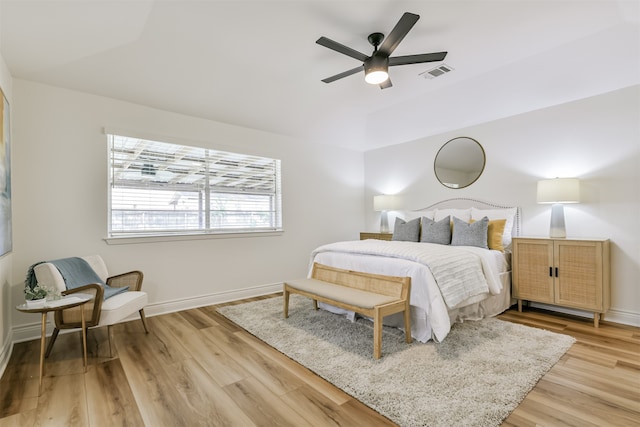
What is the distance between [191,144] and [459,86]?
3358 mm

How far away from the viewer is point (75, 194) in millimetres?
3227

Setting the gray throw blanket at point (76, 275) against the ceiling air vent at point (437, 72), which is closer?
the gray throw blanket at point (76, 275)

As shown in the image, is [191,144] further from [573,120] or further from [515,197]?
[573,120]

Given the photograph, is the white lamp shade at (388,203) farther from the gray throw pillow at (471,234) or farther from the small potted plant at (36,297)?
the small potted plant at (36,297)

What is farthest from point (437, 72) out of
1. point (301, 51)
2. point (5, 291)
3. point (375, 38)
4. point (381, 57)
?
point (5, 291)

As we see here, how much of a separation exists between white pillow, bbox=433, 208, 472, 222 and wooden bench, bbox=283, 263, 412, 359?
195 centimetres

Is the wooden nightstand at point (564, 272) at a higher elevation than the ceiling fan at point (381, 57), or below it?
below

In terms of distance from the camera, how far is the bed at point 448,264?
2.73m

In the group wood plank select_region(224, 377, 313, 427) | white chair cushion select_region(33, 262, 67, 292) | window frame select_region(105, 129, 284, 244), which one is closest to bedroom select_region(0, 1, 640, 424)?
window frame select_region(105, 129, 284, 244)

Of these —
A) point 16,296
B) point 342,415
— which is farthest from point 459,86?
point 16,296

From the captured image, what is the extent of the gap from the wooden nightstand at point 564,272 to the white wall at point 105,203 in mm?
2891

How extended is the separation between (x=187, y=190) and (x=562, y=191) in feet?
14.1

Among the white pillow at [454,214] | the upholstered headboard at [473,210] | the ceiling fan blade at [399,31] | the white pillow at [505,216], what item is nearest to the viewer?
the ceiling fan blade at [399,31]

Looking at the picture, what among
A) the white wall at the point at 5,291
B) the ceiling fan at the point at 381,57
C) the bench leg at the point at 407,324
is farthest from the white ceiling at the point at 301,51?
the bench leg at the point at 407,324
